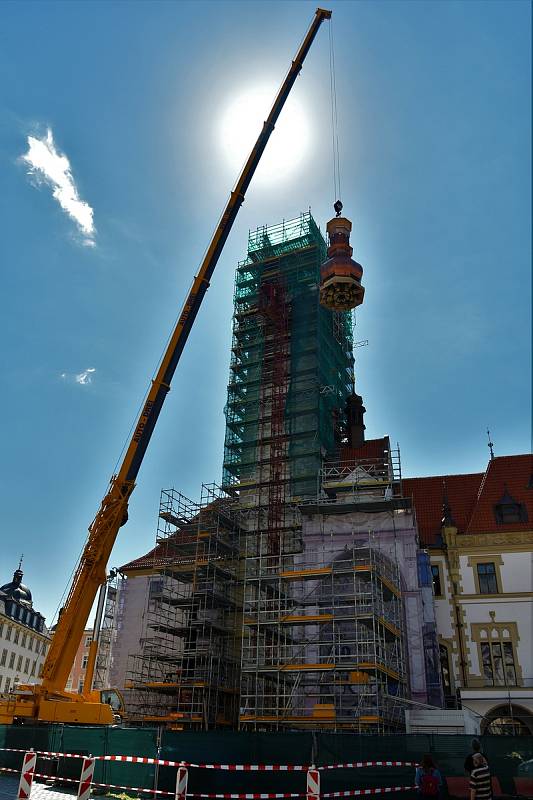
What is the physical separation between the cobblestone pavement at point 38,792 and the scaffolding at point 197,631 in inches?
526

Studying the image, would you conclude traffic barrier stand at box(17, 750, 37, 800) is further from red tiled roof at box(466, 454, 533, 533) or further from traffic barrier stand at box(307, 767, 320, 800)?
red tiled roof at box(466, 454, 533, 533)

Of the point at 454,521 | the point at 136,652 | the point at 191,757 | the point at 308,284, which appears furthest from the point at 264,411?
the point at 191,757

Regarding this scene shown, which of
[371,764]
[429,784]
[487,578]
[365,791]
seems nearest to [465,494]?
[487,578]

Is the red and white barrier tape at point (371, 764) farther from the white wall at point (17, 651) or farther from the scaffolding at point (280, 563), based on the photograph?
the white wall at point (17, 651)

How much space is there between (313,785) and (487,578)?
78.0 feet

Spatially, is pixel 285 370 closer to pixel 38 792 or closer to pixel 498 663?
pixel 498 663

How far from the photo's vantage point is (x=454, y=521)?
3594cm

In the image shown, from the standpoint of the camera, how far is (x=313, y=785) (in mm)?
11906

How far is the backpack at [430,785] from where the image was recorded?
1198 centimetres

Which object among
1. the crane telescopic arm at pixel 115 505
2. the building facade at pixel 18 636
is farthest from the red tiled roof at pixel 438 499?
the building facade at pixel 18 636

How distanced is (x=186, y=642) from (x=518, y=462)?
20.8 metres

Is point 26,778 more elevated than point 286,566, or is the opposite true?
point 286,566

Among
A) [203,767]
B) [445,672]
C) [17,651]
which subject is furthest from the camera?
[17,651]

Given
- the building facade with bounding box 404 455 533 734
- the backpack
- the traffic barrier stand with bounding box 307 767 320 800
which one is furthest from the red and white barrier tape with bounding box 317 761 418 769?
the building facade with bounding box 404 455 533 734
